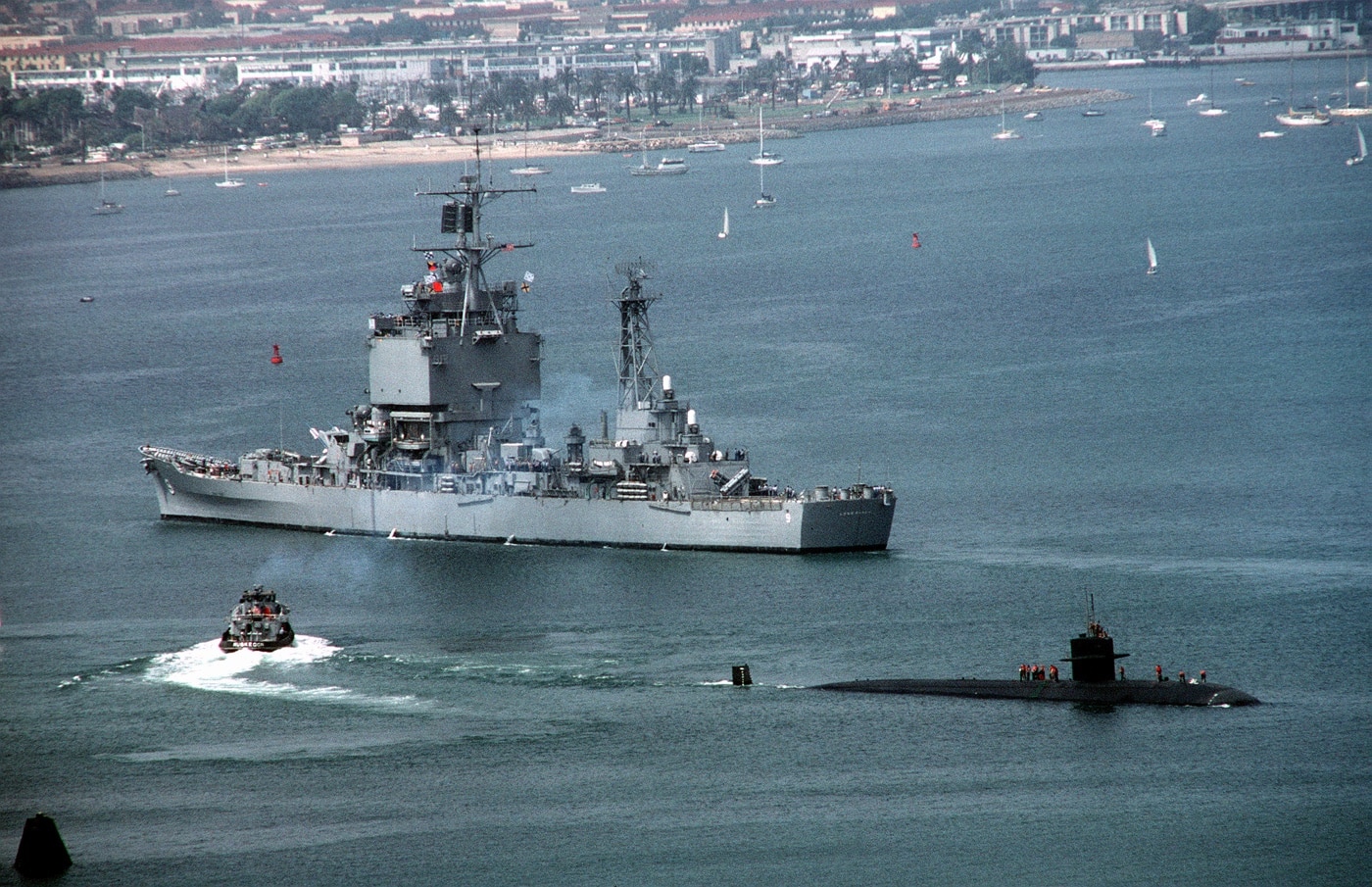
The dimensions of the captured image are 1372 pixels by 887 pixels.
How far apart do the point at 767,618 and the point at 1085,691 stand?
36.6 feet

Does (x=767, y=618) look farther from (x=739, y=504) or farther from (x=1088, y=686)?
(x=1088, y=686)

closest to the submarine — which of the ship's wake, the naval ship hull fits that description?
the ship's wake

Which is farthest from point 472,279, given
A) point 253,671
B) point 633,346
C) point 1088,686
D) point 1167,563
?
point 1088,686

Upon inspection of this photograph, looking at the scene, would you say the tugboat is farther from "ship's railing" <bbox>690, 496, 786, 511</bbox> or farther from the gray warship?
"ship's railing" <bbox>690, 496, 786, 511</bbox>

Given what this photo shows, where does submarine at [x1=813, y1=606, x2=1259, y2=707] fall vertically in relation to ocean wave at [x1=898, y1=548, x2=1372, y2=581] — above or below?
below

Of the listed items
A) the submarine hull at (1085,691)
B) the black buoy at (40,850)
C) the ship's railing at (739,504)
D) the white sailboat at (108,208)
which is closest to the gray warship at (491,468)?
the ship's railing at (739,504)

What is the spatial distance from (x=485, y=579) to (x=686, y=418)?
981 cm

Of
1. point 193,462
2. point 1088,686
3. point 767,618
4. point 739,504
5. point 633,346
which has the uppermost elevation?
point 633,346

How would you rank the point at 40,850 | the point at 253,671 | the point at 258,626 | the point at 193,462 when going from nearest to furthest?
the point at 40,850
the point at 253,671
the point at 258,626
the point at 193,462

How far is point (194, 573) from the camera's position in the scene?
226 ft

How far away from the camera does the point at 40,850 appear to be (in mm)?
43469

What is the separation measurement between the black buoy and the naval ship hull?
28897 millimetres

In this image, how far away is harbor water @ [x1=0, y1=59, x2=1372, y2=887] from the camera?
45.0 metres

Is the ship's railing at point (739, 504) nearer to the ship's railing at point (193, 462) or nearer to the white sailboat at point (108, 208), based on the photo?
the ship's railing at point (193, 462)
